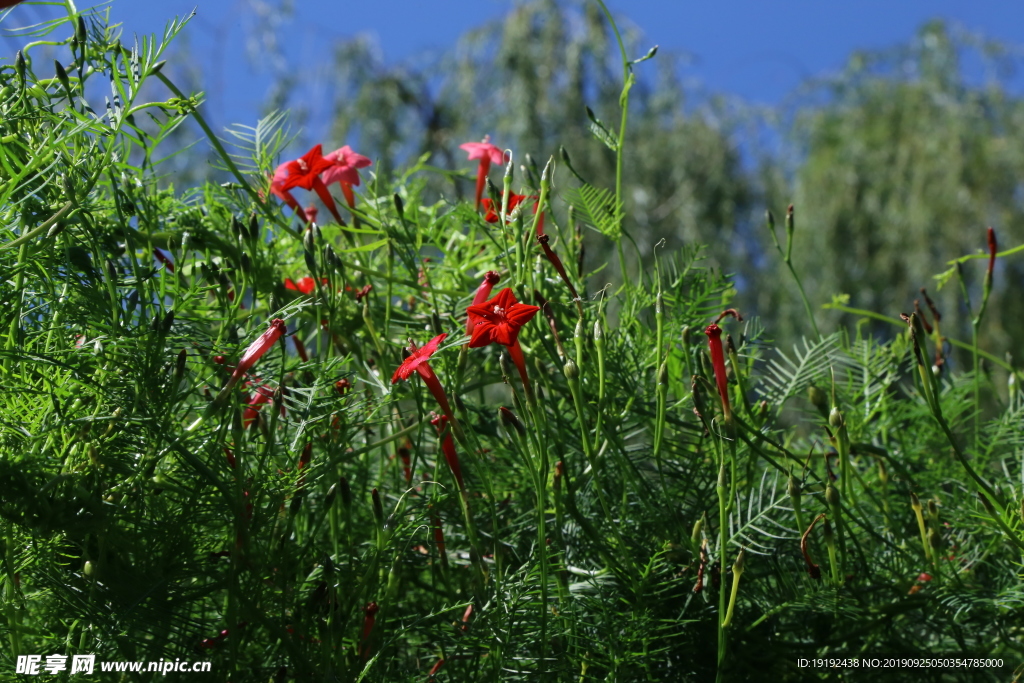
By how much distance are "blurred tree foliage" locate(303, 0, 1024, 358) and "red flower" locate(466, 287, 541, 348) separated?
11.2 feet

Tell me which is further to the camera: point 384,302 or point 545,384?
point 384,302

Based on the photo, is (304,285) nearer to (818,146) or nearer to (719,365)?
(719,365)

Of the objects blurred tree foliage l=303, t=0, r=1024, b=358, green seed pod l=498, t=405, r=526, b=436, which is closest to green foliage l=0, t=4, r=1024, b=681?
green seed pod l=498, t=405, r=526, b=436

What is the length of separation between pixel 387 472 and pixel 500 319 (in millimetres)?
242

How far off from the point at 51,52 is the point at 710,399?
0.49 meters

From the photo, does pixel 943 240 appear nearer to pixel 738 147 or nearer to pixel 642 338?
pixel 738 147

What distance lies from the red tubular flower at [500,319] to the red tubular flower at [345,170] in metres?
0.21

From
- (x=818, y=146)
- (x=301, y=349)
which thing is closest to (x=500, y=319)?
(x=301, y=349)

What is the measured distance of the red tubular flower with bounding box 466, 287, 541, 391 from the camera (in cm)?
44

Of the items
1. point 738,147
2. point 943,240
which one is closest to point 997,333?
point 943,240

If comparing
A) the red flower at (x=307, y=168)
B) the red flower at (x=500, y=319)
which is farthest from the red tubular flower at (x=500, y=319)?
the red flower at (x=307, y=168)

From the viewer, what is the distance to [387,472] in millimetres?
654

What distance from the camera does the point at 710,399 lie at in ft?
1.90

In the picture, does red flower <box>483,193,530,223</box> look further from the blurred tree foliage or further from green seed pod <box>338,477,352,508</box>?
the blurred tree foliage
